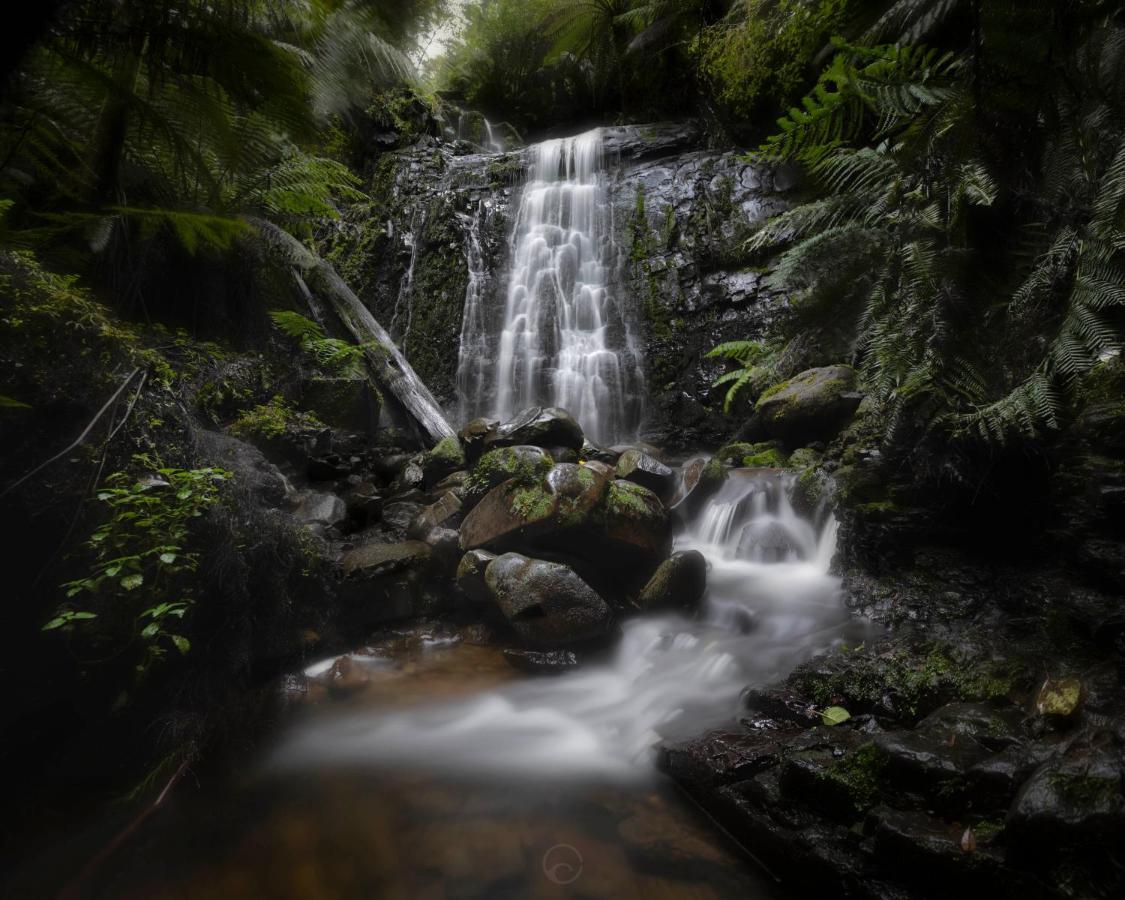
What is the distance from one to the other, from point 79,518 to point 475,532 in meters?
2.64

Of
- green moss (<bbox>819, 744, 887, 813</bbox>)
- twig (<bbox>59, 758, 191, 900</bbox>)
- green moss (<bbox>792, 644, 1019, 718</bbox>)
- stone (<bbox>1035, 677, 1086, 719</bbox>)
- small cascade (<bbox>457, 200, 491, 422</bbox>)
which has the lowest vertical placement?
twig (<bbox>59, 758, 191, 900</bbox>)

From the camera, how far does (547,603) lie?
4.08 m

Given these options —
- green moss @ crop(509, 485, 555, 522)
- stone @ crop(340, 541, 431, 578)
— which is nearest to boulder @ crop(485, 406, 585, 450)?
green moss @ crop(509, 485, 555, 522)

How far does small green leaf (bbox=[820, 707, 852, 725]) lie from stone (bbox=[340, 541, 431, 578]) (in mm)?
3100

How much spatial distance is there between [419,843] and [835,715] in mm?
2043

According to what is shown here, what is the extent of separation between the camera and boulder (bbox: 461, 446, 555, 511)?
4.89 metres

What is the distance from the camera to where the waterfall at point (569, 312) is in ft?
28.7

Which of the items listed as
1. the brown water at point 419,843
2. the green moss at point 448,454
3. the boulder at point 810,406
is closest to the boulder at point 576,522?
the green moss at point 448,454

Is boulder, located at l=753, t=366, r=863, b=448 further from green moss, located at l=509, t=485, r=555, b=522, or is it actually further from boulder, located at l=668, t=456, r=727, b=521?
green moss, located at l=509, t=485, r=555, b=522

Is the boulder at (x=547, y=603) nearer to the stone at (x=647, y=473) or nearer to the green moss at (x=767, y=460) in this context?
the stone at (x=647, y=473)

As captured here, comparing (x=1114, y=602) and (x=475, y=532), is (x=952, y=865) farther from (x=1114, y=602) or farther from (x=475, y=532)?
(x=475, y=532)

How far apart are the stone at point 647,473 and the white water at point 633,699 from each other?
1.13m

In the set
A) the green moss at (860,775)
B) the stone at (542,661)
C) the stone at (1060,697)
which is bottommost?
the stone at (542,661)

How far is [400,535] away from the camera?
507 cm
